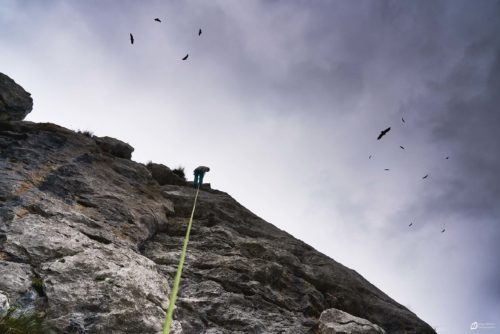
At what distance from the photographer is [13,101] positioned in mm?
13305

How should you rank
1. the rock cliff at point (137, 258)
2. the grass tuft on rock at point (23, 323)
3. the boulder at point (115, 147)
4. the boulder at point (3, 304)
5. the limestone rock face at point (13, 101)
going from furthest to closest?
the limestone rock face at point (13, 101) → the boulder at point (115, 147) → the rock cliff at point (137, 258) → the boulder at point (3, 304) → the grass tuft on rock at point (23, 323)

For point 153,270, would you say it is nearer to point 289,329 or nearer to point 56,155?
point 289,329

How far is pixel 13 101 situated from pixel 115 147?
5206 millimetres

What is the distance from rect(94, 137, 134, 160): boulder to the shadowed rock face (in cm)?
26

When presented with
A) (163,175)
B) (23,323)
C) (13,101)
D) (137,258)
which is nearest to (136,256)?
(137,258)

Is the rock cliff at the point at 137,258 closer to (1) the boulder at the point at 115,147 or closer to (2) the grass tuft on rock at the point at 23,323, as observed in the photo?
(1) the boulder at the point at 115,147

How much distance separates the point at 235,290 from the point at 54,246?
3943 millimetres

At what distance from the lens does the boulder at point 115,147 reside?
11820 millimetres

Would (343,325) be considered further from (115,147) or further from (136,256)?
(115,147)

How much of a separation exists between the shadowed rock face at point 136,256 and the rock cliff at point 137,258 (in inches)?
Result: 1.0

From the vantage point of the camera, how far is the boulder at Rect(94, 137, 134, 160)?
11.8 metres

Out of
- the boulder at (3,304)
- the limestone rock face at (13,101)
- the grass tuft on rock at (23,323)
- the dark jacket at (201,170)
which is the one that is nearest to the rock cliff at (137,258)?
the boulder at (3,304)

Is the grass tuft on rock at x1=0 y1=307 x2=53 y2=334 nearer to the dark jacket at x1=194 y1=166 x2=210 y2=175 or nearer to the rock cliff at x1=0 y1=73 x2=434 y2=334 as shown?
the rock cliff at x1=0 y1=73 x2=434 y2=334

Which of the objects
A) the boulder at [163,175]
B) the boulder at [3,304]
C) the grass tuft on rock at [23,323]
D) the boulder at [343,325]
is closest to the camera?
the grass tuft on rock at [23,323]
